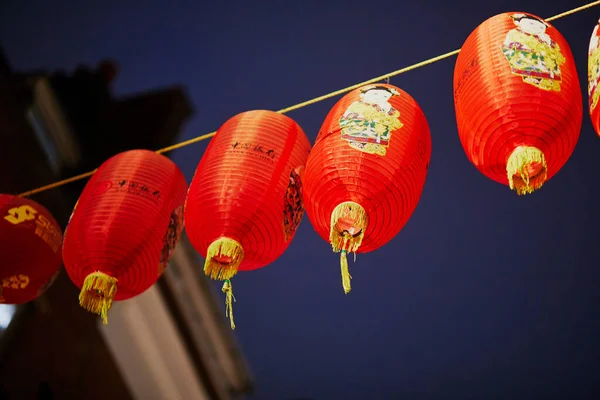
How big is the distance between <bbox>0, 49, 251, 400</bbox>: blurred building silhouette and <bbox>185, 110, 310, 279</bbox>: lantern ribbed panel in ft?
9.32

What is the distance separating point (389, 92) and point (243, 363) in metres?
4.28

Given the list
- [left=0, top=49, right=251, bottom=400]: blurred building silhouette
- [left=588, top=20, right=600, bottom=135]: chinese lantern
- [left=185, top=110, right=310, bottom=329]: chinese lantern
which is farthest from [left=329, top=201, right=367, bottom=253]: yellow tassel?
[left=0, top=49, right=251, bottom=400]: blurred building silhouette

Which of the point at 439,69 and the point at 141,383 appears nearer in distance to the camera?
the point at 439,69

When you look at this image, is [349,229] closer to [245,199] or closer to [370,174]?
[370,174]

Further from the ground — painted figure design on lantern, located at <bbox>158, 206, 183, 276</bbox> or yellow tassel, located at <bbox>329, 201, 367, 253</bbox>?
painted figure design on lantern, located at <bbox>158, 206, 183, 276</bbox>

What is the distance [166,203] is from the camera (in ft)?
11.3

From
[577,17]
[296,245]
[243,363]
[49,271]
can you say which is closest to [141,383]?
[243,363]

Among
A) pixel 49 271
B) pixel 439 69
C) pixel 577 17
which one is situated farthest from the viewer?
pixel 439 69

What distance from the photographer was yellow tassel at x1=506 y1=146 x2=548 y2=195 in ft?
8.41

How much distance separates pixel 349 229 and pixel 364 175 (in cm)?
22

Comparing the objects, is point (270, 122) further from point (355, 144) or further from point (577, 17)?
point (577, 17)

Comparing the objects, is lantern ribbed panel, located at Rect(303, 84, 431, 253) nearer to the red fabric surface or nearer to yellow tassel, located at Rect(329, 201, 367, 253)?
yellow tassel, located at Rect(329, 201, 367, 253)

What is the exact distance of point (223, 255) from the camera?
2.96 metres

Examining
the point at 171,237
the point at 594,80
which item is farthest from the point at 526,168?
the point at 171,237
